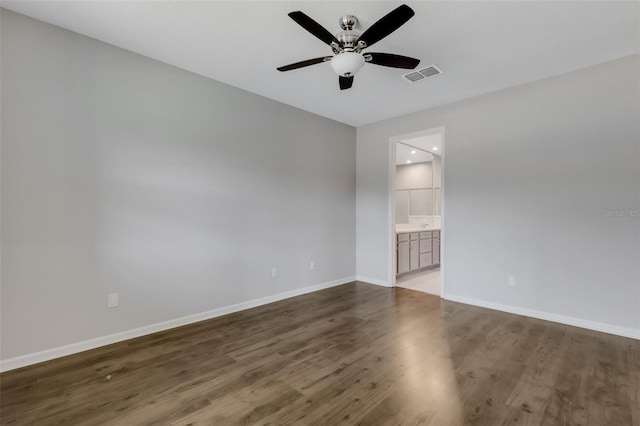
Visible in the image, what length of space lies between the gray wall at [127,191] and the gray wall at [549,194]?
2325 millimetres

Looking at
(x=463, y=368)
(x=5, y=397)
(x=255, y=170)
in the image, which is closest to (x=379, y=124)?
(x=255, y=170)

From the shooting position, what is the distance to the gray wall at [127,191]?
7.55 ft

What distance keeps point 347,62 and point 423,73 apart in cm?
137

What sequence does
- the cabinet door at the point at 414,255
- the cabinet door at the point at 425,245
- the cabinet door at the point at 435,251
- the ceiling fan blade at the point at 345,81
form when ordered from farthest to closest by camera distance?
1. the cabinet door at the point at 435,251
2. the cabinet door at the point at 425,245
3. the cabinet door at the point at 414,255
4. the ceiling fan blade at the point at 345,81

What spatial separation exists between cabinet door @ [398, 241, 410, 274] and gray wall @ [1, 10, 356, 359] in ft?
6.31

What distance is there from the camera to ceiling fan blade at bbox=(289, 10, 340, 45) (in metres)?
1.84

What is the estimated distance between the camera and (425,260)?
5840mm

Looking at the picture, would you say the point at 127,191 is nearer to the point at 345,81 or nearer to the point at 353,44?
the point at 345,81

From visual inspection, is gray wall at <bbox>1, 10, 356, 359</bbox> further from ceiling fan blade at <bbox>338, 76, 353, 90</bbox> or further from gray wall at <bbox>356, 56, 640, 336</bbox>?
gray wall at <bbox>356, 56, 640, 336</bbox>

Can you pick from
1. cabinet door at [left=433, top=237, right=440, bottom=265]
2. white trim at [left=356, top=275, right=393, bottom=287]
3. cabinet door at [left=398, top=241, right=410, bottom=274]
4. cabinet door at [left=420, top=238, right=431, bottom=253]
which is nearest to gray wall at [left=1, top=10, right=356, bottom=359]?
white trim at [left=356, top=275, right=393, bottom=287]

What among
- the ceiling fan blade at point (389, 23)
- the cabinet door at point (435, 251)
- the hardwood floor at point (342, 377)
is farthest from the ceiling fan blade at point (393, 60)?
the cabinet door at point (435, 251)

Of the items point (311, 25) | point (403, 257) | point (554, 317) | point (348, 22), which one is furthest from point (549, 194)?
point (311, 25)

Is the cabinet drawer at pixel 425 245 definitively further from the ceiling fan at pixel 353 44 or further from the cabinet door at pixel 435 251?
the ceiling fan at pixel 353 44

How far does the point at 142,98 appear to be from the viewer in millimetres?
2887
